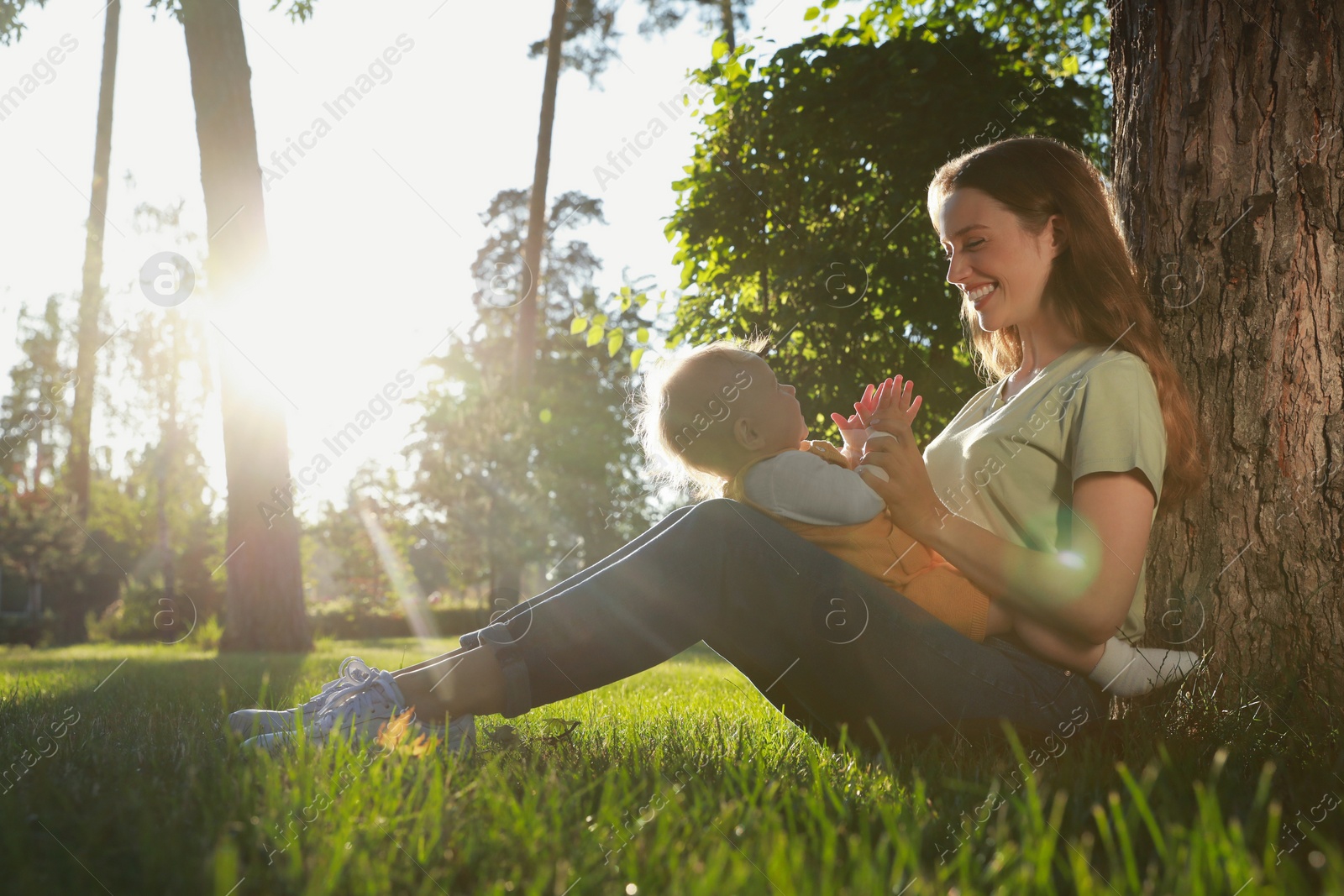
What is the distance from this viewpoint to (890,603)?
199 centimetres

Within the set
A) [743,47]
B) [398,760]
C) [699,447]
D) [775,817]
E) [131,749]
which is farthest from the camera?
[743,47]

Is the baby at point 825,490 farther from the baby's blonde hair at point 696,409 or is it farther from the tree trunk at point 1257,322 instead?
the tree trunk at point 1257,322

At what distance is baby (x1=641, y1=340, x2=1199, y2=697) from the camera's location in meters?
2.12

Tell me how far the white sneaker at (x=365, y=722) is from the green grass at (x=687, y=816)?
80 millimetres

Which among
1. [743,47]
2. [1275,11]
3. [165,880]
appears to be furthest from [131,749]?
[743,47]

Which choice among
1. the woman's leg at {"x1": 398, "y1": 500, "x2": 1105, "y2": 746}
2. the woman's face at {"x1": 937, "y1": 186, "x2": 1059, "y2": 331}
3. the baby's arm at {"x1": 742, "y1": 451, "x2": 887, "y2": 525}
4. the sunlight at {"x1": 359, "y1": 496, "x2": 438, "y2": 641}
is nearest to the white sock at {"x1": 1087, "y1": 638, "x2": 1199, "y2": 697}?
the woman's leg at {"x1": 398, "y1": 500, "x2": 1105, "y2": 746}

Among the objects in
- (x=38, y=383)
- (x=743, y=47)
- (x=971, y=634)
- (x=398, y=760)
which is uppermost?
(x=38, y=383)

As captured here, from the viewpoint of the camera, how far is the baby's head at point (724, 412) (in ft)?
8.55

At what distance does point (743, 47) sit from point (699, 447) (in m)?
3.96

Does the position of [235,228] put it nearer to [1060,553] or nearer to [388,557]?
[1060,553]

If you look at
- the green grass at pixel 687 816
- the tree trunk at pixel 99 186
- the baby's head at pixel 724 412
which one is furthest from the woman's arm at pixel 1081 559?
the tree trunk at pixel 99 186

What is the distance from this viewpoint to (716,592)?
6.74ft

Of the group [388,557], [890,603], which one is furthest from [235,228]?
[388,557]

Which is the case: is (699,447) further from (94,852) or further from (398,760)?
(94,852)
